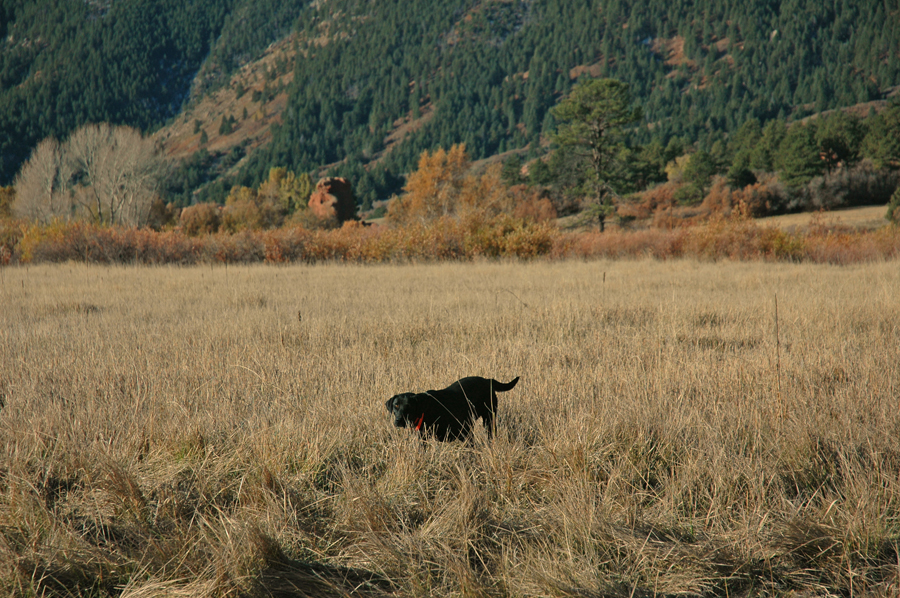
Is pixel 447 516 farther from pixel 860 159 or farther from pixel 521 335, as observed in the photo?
pixel 860 159

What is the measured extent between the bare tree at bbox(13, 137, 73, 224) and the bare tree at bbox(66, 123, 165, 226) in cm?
212

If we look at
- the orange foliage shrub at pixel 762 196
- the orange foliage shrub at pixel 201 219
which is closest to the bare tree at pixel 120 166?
the orange foliage shrub at pixel 201 219

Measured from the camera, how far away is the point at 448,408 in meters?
2.64

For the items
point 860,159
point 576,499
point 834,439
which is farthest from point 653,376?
point 860,159

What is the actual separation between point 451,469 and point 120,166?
49.1m

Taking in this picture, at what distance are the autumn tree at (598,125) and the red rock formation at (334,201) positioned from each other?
29178mm

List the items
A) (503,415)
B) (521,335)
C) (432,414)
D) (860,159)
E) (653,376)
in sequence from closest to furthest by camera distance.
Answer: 1. (432,414)
2. (503,415)
3. (653,376)
4. (521,335)
5. (860,159)

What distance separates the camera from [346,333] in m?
5.75

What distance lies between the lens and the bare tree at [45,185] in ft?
151

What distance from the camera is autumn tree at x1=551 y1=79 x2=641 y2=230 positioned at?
35406 millimetres

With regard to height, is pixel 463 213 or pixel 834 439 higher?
pixel 463 213

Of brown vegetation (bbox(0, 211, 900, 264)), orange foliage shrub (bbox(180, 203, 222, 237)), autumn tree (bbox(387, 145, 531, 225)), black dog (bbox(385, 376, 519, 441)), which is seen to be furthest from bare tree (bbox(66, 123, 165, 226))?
black dog (bbox(385, 376, 519, 441))

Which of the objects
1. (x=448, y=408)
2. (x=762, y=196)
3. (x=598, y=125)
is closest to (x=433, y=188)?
(x=598, y=125)

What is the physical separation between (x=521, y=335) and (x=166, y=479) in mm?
3685
